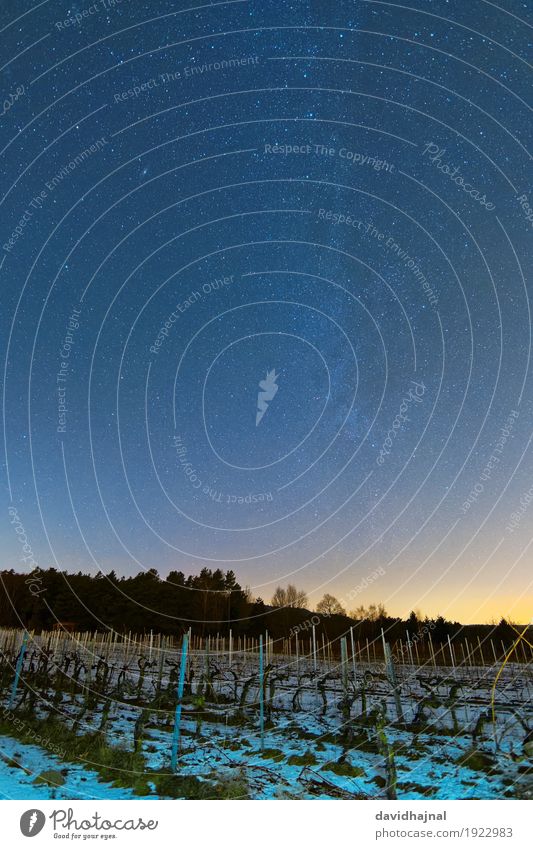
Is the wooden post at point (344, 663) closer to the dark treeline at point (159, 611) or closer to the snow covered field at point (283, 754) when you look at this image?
the snow covered field at point (283, 754)

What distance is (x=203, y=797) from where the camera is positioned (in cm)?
648

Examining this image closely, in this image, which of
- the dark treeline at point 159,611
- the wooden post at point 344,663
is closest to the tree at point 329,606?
the dark treeline at point 159,611

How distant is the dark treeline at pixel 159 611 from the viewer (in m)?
41.8

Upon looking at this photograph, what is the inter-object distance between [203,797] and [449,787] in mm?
3525

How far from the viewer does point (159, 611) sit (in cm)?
4319

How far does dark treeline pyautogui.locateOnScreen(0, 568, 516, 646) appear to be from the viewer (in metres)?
41.8
